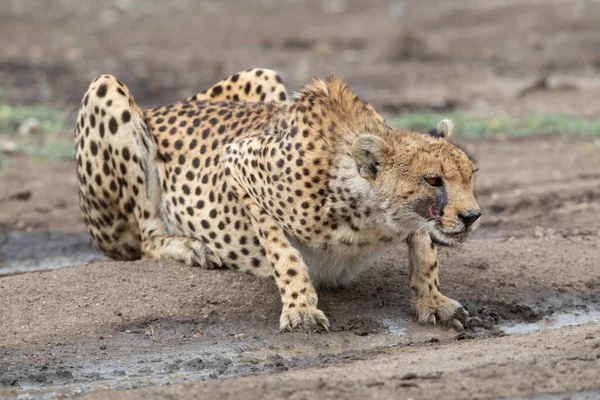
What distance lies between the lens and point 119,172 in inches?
251

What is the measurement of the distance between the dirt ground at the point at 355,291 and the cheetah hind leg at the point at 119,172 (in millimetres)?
336

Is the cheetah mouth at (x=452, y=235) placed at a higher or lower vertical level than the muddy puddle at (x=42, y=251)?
higher

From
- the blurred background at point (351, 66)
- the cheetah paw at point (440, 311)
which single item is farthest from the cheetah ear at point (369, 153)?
the blurred background at point (351, 66)

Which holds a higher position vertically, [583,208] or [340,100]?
[340,100]

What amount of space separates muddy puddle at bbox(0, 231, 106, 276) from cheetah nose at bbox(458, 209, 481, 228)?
3.22 m

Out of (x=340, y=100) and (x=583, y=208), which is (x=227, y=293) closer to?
(x=340, y=100)

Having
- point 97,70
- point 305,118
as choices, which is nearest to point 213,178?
point 305,118

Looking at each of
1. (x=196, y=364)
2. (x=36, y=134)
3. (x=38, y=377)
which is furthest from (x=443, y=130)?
(x=36, y=134)

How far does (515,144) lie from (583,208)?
2401mm

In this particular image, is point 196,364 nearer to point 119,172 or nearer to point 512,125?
point 119,172

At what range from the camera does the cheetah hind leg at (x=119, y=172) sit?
6371 millimetres

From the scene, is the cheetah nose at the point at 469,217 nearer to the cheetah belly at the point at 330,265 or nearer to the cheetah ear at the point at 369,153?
the cheetah ear at the point at 369,153

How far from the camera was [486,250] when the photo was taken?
6582 millimetres

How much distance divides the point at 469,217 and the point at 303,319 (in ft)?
3.24
